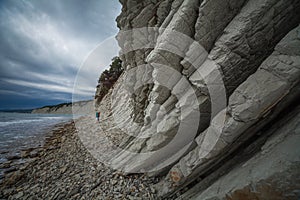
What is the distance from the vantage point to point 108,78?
128ft

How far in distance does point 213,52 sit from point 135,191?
710cm

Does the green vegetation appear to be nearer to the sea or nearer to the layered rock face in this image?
the sea

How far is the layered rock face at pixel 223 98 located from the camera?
3330 millimetres

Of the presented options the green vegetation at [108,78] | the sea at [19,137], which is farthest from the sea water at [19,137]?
the green vegetation at [108,78]

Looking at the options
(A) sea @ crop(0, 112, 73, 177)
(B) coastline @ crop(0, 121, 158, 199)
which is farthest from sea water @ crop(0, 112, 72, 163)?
(B) coastline @ crop(0, 121, 158, 199)

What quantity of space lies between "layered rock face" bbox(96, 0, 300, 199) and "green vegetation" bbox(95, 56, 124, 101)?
1317 inches

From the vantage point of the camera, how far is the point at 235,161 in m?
4.47

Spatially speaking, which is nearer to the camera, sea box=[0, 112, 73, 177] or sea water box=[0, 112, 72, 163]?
sea box=[0, 112, 73, 177]

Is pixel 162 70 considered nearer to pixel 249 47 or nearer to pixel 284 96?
pixel 249 47

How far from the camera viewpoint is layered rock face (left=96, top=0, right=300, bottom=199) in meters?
3.33

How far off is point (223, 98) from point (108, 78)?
38.7 m

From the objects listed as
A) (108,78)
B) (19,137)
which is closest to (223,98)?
(19,137)

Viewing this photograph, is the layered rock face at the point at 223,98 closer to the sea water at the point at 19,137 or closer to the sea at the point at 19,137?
the sea at the point at 19,137

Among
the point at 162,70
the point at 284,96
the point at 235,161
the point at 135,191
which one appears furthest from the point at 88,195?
the point at 284,96
